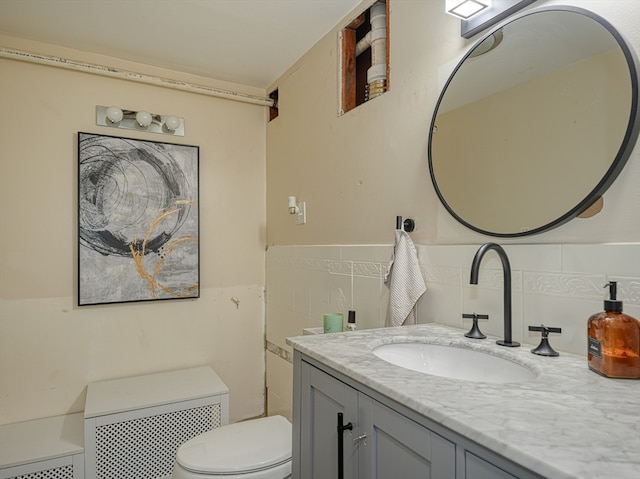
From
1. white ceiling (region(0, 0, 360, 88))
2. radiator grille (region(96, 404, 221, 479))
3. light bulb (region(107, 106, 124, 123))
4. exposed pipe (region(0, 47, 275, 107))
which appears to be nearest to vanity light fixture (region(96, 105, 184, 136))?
light bulb (region(107, 106, 124, 123))

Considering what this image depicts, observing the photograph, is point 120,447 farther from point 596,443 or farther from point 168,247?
point 596,443

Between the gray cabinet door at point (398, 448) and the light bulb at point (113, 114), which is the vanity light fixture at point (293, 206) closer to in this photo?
the light bulb at point (113, 114)

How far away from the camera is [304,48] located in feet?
7.38

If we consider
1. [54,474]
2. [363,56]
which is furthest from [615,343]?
[54,474]

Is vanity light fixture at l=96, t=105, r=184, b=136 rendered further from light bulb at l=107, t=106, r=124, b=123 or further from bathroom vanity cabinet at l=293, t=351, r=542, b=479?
bathroom vanity cabinet at l=293, t=351, r=542, b=479

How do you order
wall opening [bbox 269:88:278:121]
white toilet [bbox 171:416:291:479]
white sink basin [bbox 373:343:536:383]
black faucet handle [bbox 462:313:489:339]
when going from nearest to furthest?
white sink basin [bbox 373:343:536:383], black faucet handle [bbox 462:313:489:339], white toilet [bbox 171:416:291:479], wall opening [bbox 269:88:278:121]

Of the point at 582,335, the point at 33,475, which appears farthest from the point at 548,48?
the point at 33,475

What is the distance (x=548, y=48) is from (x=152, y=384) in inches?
91.3

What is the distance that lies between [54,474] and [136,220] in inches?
50.6

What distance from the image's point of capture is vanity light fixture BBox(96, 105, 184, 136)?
7.55 feet

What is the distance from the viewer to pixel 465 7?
1.22 m

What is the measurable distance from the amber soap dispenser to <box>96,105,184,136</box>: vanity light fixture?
2360mm

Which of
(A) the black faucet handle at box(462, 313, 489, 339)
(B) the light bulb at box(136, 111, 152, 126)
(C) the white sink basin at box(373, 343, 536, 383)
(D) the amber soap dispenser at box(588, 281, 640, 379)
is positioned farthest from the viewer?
(B) the light bulb at box(136, 111, 152, 126)

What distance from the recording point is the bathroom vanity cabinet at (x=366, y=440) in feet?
1.98
